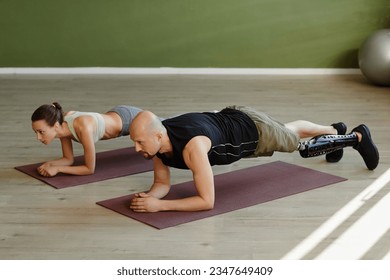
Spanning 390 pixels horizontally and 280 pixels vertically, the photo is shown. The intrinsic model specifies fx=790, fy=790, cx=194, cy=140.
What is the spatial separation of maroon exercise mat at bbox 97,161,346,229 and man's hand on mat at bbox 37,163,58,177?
1.49ft

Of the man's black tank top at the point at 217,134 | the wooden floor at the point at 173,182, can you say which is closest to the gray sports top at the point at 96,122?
the wooden floor at the point at 173,182

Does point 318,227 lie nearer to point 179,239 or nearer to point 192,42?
point 179,239

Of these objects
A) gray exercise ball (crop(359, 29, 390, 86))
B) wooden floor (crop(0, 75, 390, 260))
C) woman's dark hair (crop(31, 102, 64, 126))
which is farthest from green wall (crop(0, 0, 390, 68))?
woman's dark hair (crop(31, 102, 64, 126))

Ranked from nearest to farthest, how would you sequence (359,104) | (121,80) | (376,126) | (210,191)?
1. (210,191)
2. (376,126)
3. (359,104)
4. (121,80)

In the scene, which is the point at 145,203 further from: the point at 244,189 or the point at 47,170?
the point at 47,170

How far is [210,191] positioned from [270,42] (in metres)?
3.51

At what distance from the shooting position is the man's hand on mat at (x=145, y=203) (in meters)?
3.35

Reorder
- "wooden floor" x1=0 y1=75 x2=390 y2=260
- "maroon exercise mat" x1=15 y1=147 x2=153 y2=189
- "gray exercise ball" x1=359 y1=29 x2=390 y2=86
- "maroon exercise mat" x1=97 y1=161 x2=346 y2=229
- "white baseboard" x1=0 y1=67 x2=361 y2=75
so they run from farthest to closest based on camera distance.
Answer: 1. "white baseboard" x1=0 y1=67 x2=361 y2=75
2. "gray exercise ball" x1=359 y1=29 x2=390 y2=86
3. "maroon exercise mat" x1=15 y1=147 x2=153 y2=189
4. "maroon exercise mat" x1=97 y1=161 x2=346 y2=229
5. "wooden floor" x1=0 y1=75 x2=390 y2=260

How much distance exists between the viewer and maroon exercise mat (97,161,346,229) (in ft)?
10.9

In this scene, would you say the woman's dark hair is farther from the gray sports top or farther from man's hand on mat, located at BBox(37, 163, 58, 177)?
man's hand on mat, located at BBox(37, 163, 58, 177)

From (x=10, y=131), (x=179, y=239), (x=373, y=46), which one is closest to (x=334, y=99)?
(x=373, y=46)

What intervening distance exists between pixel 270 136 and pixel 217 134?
315mm

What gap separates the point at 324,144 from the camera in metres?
3.88

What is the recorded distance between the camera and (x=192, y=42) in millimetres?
6637
